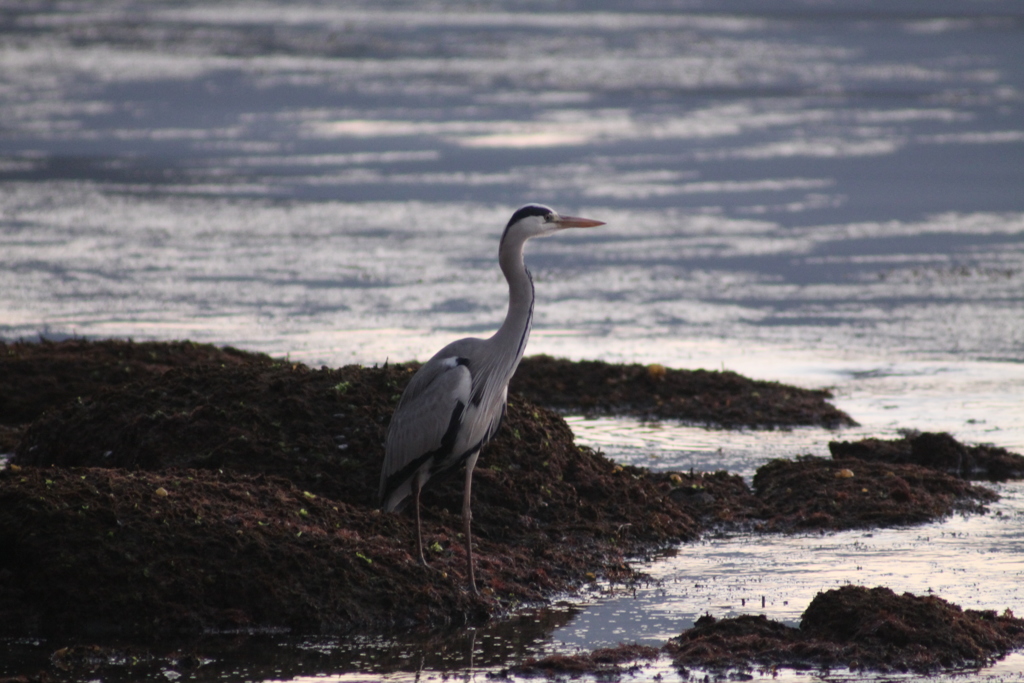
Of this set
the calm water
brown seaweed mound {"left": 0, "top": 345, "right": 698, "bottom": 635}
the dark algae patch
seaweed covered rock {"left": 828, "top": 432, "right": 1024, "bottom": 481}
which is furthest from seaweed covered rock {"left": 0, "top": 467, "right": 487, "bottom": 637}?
seaweed covered rock {"left": 828, "top": 432, "right": 1024, "bottom": 481}

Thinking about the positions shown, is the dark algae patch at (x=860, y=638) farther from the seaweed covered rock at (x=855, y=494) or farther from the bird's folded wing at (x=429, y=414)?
the seaweed covered rock at (x=855, y=494)

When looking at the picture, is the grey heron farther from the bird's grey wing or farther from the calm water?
the calm water

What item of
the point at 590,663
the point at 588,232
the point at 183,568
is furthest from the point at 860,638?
the point at 588,232

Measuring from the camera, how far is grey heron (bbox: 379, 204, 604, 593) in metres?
7.47

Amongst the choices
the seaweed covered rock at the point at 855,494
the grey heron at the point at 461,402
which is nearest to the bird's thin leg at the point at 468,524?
the grey heron at the point at 461,402

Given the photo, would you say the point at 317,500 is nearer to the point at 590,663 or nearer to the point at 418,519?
the point at 418,519

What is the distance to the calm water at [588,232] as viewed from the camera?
839 cm

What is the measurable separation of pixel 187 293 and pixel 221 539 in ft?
31.9

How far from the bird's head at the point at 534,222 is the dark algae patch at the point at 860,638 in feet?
8.19

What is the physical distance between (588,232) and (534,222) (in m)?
13.7

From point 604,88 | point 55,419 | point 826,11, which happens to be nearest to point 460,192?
point 604,88

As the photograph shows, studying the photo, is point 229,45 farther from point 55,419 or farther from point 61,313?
point 55,419

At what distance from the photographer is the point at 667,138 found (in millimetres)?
28656

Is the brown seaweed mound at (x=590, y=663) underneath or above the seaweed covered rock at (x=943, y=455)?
underneath
